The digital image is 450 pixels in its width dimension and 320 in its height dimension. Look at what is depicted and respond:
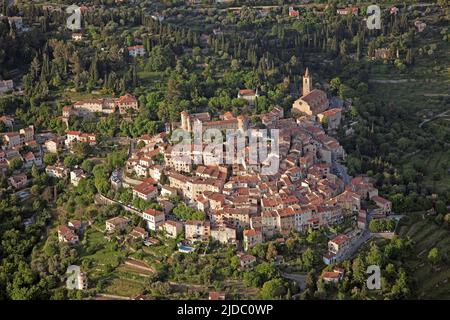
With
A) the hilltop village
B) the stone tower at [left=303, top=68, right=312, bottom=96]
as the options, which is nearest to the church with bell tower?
the stone tower at [left=303, top=68, right=312, bottom=96]

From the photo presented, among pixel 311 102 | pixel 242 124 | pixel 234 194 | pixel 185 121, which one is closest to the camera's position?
pixel 234 194

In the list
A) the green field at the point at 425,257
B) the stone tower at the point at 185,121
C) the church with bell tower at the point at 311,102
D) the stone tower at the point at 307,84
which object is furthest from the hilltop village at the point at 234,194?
the stone tower at the point at 307,84

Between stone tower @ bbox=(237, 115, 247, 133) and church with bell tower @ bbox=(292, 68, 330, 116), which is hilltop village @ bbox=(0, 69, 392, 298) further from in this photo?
church with bell tower @ bbox=(292, 68, 330, 116)

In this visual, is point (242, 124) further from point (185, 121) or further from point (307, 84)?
point (307, 84)

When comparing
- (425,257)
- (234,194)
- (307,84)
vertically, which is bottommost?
(425,257)

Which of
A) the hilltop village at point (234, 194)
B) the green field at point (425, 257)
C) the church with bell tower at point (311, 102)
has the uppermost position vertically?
the church with bell tower at point (311, 102)

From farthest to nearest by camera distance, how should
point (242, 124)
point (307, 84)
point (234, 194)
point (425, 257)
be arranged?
point (307, 84) < point (242, 124) < point (234, 194) < point (425, 257)

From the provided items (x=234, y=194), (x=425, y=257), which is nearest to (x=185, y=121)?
(x=234, y=194)

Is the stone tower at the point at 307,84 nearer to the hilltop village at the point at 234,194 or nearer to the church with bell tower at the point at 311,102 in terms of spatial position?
the church with bell tower at the point at 311,102

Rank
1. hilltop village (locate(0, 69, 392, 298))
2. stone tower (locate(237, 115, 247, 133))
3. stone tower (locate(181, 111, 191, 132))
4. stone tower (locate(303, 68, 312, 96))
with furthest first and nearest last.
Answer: stone tower (locate(303, 68, 312, 96)) < stone tower (locate(181, 111, 191, 132)) < stone tower (locate(237, 115, 247, 133)) < hilltop village (locate(0, 69, 392, 298))
